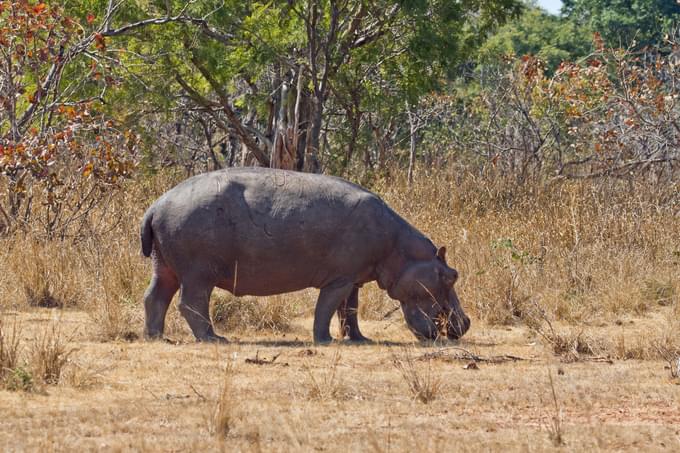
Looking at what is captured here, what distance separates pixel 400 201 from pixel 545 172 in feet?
9.62

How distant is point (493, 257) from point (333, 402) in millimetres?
5353

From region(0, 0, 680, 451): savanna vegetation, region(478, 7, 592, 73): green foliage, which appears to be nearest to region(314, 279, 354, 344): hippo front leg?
region(0, 0, 680, 451): savanna vegetation

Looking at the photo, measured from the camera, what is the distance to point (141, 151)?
16.9m

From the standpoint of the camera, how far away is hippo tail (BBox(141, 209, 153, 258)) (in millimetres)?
8938

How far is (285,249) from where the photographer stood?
8977 millimetres

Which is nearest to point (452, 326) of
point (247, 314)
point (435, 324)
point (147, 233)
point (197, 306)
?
point (435, 324)

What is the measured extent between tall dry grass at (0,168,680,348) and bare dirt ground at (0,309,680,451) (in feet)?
4.57

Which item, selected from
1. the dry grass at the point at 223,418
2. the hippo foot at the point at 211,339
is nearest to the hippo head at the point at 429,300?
the hippo foot at the point at 211,339

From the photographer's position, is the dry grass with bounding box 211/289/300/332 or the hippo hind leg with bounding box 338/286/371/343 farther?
the dry grass with bounding box 211/289/300/332

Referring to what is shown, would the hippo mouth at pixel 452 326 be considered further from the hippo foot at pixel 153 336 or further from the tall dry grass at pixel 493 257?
the hippo foot at pixel 153 336

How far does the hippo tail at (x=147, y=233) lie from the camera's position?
894 centimetres

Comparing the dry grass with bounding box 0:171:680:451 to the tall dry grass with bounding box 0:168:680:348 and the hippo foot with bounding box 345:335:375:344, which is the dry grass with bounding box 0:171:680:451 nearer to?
the tall dry grass with bounding box 0:168:680:348

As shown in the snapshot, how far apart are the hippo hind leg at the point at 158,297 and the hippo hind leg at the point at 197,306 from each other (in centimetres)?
21

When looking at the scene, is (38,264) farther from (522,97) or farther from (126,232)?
(522,97)
